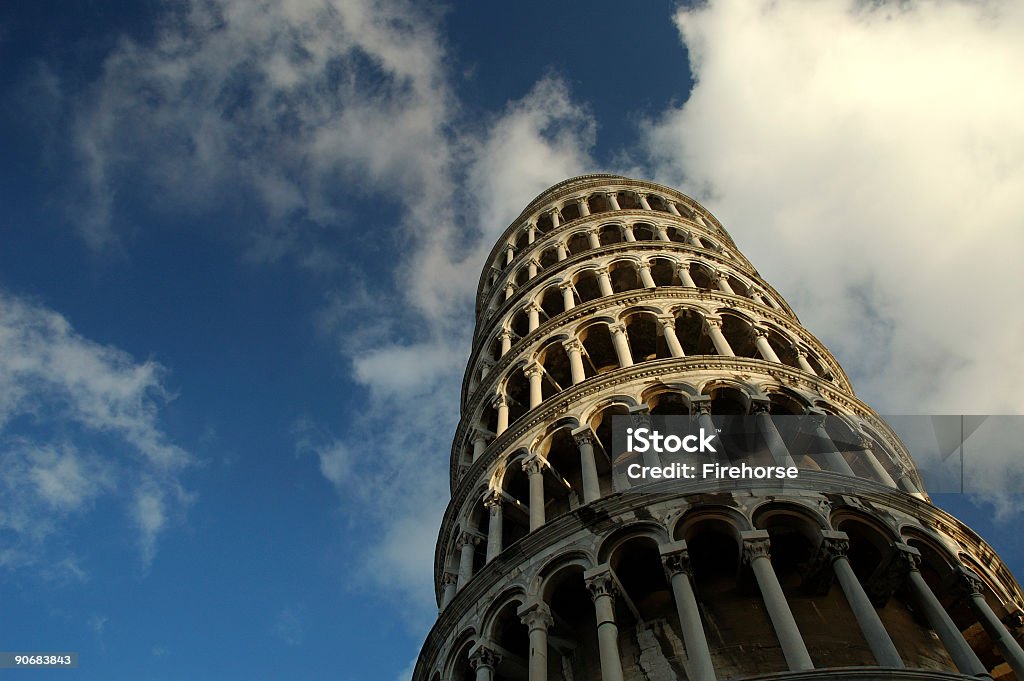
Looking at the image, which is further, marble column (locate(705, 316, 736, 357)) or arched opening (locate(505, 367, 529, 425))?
arched opening (locate(505, 367, 529, 425))

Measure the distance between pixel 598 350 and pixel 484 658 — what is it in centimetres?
1150

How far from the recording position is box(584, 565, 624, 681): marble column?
12.9 metres

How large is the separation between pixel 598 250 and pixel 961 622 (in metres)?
16.5

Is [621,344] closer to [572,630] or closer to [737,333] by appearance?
[737,333]

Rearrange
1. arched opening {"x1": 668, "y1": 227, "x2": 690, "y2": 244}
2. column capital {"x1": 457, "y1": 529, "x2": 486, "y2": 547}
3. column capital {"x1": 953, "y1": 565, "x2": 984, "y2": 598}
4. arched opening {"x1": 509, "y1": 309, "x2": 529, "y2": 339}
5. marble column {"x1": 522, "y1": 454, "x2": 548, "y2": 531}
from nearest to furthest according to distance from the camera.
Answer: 1. column capital {"x1": 953, "y1": 565, "x2": 984, "y2": 598}
2. marble column {"x1": 522, "y1": 454, "x2": 548, "y2": 531}
3. column capital {"x1": 457, "y1": 529, "x2": 486, "y2": 547}
4. arched opening {"x1": 509, "y1": 309, "x2": 529, "y2": 339}
5. arched opening {"x1": 668, "y1": 227, "x2": 690, "y2": 244}

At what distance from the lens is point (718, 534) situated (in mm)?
15273

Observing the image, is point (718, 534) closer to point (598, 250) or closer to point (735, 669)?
point (735, 669)

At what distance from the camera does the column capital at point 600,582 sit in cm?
1445

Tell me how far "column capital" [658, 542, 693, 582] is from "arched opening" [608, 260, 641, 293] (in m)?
14.4

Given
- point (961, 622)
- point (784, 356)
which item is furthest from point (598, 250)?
point (961, 622)

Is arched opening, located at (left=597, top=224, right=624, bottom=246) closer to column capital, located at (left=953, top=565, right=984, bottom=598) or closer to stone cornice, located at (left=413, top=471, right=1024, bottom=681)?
stone cornice, located at (left=413, top=471, right=1024, bottom=681)

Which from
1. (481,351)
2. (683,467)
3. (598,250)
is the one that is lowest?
(683,467)

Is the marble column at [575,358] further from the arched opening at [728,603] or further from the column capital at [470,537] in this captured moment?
the arched opening at [728,603]

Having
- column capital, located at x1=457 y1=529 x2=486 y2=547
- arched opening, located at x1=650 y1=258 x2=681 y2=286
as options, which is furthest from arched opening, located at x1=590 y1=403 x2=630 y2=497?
arched opening, located at x1=650 y1=258 x2=681 y2=286
